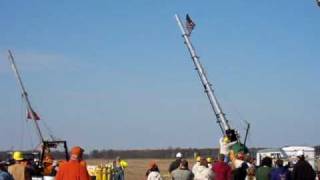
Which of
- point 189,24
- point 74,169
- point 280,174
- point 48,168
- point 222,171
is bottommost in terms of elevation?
point 74,169

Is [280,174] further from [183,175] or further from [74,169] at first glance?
[74,169]

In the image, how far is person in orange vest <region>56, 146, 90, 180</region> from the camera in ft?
31.6

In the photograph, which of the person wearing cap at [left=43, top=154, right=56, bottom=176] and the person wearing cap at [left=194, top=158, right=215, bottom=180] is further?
the person wearing cap at [left=43, top=154, right=56, bottom=176]

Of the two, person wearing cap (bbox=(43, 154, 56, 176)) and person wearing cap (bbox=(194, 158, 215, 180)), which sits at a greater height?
person wearing cap (bbox=(43, 154, 56, 176))

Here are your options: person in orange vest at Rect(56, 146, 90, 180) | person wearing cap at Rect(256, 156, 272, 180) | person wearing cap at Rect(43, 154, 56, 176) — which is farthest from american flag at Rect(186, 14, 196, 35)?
person in orange vest at Rect(56, 146, 90, 180)

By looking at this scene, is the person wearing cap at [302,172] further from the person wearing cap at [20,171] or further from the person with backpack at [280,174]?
the person wearing cap at [20,171]

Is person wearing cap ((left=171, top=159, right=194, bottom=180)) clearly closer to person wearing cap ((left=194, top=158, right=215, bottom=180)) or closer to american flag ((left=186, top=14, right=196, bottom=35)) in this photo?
person wearing cap ((left=194, top=158, right=215, bottom=180))

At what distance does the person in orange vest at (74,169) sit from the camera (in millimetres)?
9633

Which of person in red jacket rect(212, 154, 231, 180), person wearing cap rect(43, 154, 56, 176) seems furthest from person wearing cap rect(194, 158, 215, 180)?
person wearing cap rect(43, 154, 56, 176)

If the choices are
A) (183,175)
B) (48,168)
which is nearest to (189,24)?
(48,168)

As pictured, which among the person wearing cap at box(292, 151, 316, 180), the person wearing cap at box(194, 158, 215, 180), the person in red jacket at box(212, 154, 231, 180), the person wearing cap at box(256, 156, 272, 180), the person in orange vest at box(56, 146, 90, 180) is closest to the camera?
the person in orange vest at box(56, 146, 90, 180)

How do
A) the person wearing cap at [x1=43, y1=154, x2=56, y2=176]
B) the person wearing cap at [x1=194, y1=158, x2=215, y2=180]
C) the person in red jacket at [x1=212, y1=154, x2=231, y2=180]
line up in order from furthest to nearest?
the person wearing cap at [x1=43, y1=154, x2=56, y2=176] < the person in red jacket at [x1=212, y1=154, x2=231, y2=180] < the person wearing cap at [x1=194, y1=158, x2=215, y2=180]

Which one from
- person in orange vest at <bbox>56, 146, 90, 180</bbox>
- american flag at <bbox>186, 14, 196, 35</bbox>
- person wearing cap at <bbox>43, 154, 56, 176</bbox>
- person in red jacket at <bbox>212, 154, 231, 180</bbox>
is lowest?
person in orange vest at <bbox>56, 146, 90, 180</bbox>

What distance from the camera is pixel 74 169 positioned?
9656 millimetres
